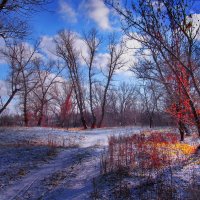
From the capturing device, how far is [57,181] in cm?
898

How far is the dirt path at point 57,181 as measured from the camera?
309 inches

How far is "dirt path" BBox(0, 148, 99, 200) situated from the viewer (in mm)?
7836

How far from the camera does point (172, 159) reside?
1099 centimetres

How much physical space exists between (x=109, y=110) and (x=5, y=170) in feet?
247

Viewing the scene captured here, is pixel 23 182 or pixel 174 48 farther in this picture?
pixel 174 48

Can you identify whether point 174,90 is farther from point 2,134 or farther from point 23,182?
point 2,134

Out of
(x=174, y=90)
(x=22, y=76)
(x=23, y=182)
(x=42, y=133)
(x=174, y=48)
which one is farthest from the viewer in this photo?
(x=22, y=76)

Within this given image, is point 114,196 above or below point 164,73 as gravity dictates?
below

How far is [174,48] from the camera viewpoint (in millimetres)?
9805

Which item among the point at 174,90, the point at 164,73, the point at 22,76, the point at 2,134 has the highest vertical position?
Result: the point at 22,76

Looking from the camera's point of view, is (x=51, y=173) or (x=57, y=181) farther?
(x=51, y=173)

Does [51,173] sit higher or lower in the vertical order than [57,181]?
higher

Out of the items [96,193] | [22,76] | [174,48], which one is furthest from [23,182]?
[22,76]

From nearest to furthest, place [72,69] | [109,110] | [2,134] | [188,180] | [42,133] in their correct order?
[188,180]
[2,134]
[42,133]
[72,69]
[109,110]
